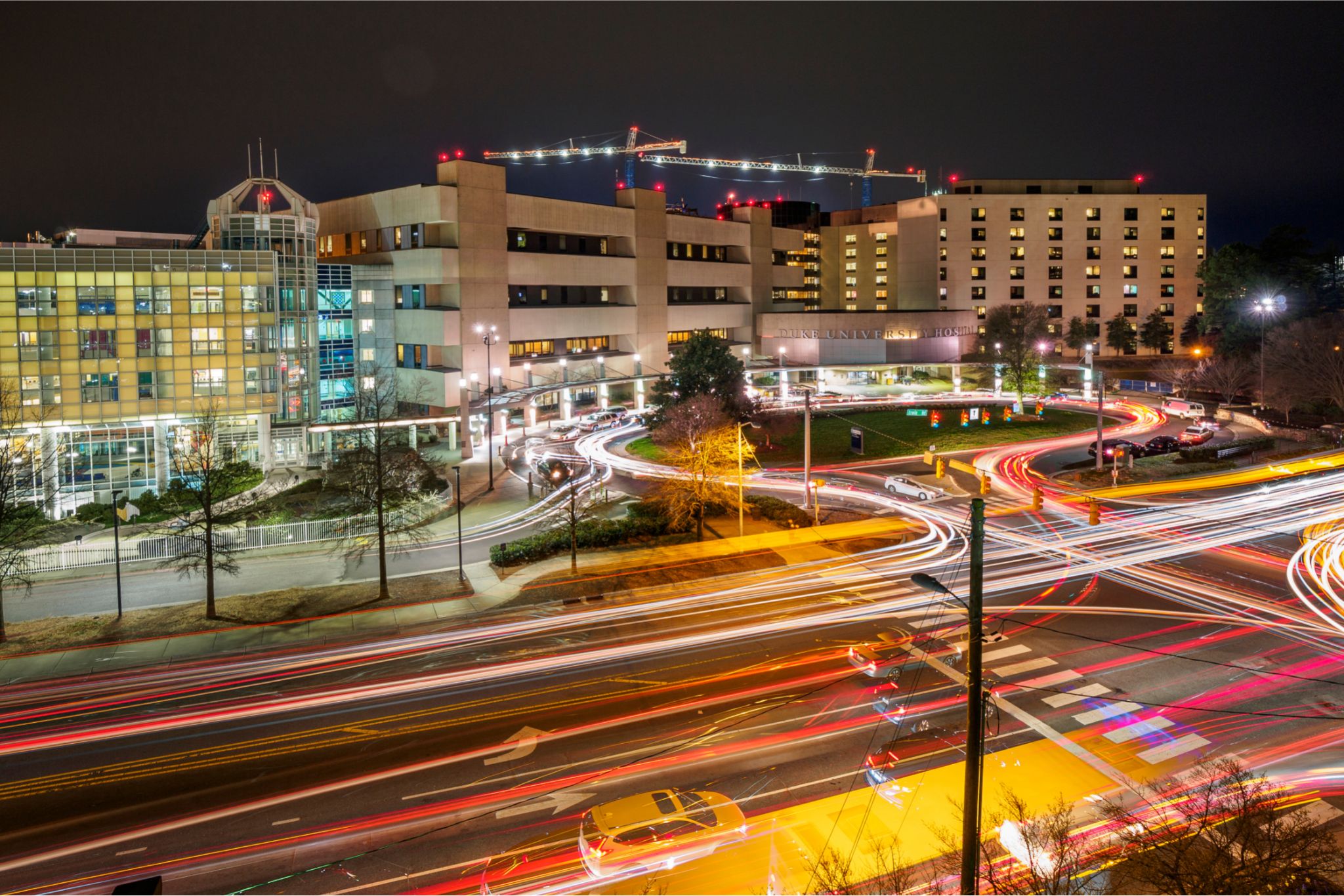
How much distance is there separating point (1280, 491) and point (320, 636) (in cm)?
4124

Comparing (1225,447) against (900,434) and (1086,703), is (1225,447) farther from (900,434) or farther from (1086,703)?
(1086,703)

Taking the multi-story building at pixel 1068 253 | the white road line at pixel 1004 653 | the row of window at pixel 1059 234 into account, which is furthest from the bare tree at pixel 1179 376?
the white road line at pixel 1004 653

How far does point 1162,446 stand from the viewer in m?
53.5

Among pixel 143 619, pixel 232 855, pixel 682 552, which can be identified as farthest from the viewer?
pixel 682 552

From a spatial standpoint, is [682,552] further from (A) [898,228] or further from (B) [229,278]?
(A) [898,228]

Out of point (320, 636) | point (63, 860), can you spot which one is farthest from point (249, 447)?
point (63, 860)

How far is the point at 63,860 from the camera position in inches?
594

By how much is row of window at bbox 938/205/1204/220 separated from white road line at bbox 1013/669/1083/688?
101 meters

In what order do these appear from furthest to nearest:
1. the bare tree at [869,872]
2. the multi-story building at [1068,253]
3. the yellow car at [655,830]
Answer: the multi-story building at [1068,253], the yellow car at [655,830], the bare tree at [869,872]

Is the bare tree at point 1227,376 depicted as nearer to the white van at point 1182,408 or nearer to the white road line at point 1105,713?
the white van at point 1182,408

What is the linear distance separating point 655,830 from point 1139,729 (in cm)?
1104

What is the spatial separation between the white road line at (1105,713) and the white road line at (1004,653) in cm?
322

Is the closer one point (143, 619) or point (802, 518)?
point (143, 619)

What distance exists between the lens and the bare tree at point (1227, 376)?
70.9 metres
